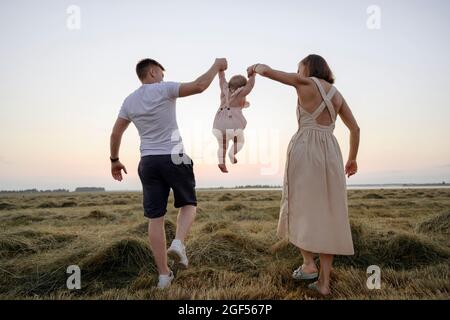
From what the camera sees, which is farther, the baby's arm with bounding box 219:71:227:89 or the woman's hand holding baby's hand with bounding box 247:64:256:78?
the baby's arm with bounding box 219:71:227:89

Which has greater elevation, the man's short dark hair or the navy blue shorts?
the man's short dark hair

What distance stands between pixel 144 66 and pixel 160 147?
2.54 feet

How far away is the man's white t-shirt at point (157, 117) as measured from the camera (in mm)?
3076

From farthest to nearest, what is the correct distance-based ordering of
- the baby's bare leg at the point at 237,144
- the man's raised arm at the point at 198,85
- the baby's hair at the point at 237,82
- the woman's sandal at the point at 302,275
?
the baby's hair at the point at 237,82, the baby's bare leg at the point at 237,144, the woman's sandal at the point at 302,275, the man's raised arm at the point at 198,85

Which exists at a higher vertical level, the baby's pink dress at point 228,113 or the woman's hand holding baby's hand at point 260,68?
the woman's hand holding baby's hand at point 260,68

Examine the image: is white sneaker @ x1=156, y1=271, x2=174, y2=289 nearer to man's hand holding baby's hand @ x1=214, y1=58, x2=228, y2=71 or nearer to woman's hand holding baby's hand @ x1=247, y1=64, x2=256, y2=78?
man's hand holding baby's hand @ x1=214, y1=58, x2=228, y2=71

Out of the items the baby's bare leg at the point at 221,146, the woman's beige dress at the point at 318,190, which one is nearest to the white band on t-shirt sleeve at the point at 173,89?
the baby's bare leg at the point at 221,146

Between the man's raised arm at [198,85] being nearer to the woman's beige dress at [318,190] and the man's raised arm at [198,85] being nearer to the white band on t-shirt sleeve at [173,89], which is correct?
the white band on t-shirt sleeve at [173,89]

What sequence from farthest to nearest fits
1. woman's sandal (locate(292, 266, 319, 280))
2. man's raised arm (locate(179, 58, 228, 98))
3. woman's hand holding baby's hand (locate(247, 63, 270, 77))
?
1. woman's sandal (locate(292, 266, 319, 280))
2. woman's hand holding baby's hand (locate(247, 63, 270, 77))
3. man's raised arm (locate(179, 58, 228, 98))

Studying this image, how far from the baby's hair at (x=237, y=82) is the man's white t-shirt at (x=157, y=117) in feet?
3.77

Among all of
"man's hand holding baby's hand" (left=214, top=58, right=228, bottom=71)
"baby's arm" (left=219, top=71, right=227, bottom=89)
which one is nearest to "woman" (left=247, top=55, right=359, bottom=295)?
"man's hand holding baby's hand" (left=214, top=58, right=228, bottom=71)

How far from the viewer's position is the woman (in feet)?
10.1

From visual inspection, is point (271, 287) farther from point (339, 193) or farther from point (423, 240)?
point (423, 240)

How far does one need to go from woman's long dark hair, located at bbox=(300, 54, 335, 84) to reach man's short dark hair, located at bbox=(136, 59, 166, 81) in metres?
1.38
